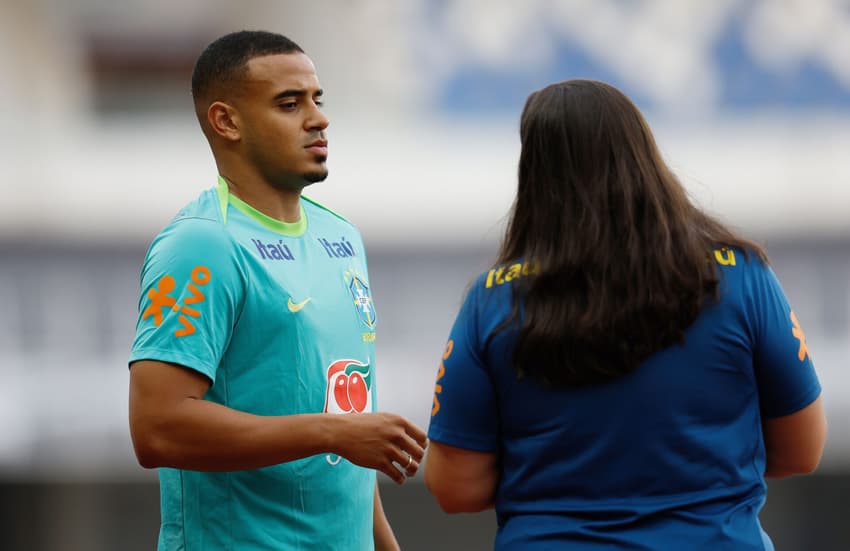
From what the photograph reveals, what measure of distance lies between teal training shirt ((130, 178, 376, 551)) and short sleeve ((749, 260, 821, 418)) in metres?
0.80

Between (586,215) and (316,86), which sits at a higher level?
(316,86)

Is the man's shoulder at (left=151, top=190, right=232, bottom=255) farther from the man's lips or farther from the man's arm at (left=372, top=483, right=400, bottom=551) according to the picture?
the man's arm at (left=372, top=483, right=400, bottom=551)

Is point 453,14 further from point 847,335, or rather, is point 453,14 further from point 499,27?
point 847,335

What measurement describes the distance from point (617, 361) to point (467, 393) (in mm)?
256

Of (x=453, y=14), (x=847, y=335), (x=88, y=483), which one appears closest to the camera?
(x=88, y=483)

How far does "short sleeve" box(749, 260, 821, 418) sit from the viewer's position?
6.63 feet

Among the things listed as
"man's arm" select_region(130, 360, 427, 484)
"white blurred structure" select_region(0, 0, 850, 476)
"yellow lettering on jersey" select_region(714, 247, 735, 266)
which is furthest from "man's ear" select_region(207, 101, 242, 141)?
"white blurred structure" select_region(0, 0, 850, 476)

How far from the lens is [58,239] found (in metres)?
9.17

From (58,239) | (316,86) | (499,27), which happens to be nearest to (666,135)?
(499,27)

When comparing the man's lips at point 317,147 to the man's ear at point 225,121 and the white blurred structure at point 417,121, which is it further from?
the white blurred structure at point 417,121

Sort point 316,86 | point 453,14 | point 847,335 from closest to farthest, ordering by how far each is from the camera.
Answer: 1. point 316,86
2. point 847,335
3. point 453,14

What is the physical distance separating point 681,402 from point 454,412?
0.37m

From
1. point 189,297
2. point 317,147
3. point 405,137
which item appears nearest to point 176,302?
point 189,297

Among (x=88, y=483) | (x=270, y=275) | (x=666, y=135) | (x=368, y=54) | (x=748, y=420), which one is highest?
(x=368, y=54)
